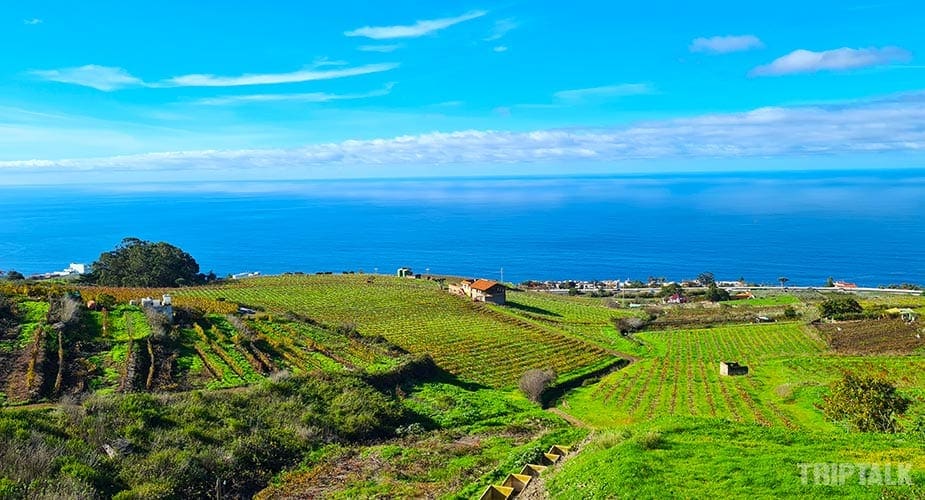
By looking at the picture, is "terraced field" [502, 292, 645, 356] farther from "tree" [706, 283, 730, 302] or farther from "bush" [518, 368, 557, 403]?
"bush" [518, 368, 557, 403]

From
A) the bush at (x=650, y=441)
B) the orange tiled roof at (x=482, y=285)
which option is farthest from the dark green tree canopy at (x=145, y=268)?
the bush at (x=650, y=441)

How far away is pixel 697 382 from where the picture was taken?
38.4 metres

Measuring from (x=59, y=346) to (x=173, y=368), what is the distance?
Result: 18.7 feet

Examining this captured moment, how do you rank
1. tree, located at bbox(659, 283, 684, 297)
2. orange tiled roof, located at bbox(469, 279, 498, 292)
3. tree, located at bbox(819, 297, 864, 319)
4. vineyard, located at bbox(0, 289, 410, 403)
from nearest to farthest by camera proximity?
vineyard, located at bbox(0, 289, 410, 403), tree, located at bbox(819, 297, 864, 319), orange tiled roof, located at bbox(469, 279, 498, 292), tree, located at bbox(659, 283, 684, 297)

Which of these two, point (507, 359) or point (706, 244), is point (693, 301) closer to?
point (507, 359)

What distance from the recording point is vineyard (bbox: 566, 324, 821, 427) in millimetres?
31438

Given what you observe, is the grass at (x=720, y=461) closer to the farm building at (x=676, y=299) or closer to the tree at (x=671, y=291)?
the farm building at (x=676, y=299)

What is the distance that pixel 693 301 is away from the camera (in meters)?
83.8

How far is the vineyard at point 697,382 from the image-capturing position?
3144 centimetres

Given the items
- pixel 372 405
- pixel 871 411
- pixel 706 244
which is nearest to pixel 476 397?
pixel 372 405

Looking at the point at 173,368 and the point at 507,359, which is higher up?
the point at 173,368

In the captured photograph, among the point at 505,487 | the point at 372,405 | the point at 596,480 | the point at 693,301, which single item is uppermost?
the point at 596,480

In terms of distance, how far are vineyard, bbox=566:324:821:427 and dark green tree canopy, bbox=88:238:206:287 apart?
60.8 metres

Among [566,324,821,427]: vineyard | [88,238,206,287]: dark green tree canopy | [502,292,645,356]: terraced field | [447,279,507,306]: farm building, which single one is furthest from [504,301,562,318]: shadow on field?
[88,238,206,287]: dark green tree canopy
